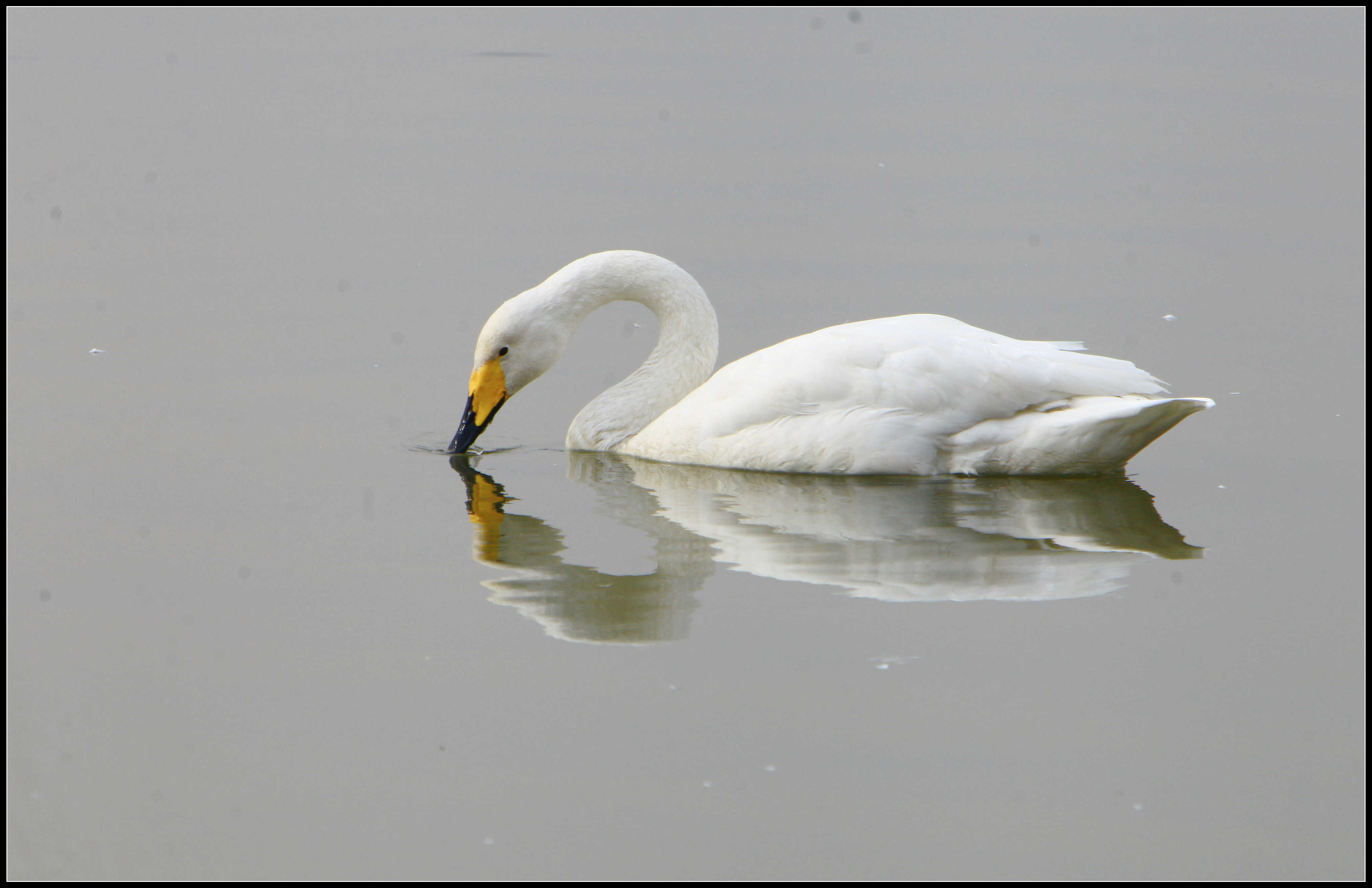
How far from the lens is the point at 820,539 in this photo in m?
6.38

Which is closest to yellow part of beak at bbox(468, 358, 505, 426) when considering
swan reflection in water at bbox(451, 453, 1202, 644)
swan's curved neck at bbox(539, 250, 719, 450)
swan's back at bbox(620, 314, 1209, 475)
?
swan reflection in water at bbox(451, 453, 1202, 644)

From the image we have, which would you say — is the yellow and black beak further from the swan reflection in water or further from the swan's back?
the swan's back

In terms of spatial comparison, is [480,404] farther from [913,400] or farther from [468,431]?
[913,400]

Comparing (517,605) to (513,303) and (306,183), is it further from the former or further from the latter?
(306,183)

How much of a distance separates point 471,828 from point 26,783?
1349 mm

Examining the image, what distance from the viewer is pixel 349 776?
14.8 feet

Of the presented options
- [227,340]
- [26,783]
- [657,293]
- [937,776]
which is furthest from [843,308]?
[26,783]

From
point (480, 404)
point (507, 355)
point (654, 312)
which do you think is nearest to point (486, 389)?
point (480, 404)

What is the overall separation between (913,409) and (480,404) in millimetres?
2204

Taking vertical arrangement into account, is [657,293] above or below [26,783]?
above

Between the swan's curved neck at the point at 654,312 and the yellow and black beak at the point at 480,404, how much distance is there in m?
0.41

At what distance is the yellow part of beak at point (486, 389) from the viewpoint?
25.4ft

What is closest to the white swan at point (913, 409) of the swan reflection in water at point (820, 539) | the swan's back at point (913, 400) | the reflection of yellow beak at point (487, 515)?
the swan's back at point (913, 400)

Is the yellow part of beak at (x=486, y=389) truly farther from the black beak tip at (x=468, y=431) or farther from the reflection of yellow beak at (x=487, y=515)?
the reflection of yellow beak at (x=487, y=515)
